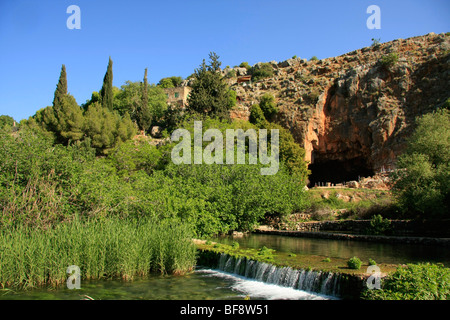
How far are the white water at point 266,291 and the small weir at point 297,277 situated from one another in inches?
5.7

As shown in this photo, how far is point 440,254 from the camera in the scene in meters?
12.5

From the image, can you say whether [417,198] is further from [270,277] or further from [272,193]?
[270,277]

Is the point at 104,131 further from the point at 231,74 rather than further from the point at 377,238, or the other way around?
the point at 231,74

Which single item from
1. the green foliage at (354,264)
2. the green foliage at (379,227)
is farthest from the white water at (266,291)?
the green foliage at (379,227)

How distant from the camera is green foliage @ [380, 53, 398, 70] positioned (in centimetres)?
3562

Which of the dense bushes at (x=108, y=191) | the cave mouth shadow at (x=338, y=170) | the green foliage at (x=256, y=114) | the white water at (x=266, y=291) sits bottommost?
the white water at (x=266, y=291)

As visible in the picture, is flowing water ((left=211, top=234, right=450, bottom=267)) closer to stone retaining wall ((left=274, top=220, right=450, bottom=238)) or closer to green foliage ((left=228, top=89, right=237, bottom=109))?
stone retaining wall ((left=274, top=220, right=450, bottom=238))

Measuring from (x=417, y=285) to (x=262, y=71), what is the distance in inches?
2321

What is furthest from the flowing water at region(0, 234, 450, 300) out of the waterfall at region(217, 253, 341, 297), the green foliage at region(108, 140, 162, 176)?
the green foliage at region(108, 140, 162, 176)

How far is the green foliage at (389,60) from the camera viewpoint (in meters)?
35.6

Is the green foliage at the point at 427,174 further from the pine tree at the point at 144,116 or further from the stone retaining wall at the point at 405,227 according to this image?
the pine tree at the point at 144,116

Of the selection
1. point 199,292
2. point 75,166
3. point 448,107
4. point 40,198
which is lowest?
point 199,292

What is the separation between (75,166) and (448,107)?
97.7 feet
